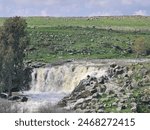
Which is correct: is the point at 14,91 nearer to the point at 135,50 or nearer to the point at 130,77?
the point at 130,77

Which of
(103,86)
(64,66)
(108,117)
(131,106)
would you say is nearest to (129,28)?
(64,66)

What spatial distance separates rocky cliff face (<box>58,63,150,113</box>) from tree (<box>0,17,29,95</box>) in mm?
9718

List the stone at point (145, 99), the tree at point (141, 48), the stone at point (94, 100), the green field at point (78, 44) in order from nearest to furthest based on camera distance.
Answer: the stone at point (145, 99) → the stone at point (94, 100) → the green field at point (78, 44) → the tree at point (141, 48)

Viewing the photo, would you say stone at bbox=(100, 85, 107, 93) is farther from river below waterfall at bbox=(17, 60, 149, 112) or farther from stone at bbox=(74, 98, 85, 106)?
river below waterfall at bbox=(17, 60, 149, 112)

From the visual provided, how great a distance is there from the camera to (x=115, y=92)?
163 feet

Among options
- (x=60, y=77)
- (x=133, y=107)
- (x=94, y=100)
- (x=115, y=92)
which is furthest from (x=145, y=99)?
(x=60, y=77)

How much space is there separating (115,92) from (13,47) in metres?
20.2

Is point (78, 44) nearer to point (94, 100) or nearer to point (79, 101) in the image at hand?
point (79, 101)

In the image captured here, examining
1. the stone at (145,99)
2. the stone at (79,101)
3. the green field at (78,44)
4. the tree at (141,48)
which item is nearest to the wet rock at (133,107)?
the stone at (145,99)

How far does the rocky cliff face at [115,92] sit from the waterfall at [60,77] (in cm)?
987

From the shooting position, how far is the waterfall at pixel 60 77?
2842 inches

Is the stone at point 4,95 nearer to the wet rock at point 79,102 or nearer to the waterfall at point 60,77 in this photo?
the waterfall at point 60,77

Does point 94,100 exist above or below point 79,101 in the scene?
above

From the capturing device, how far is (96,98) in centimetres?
4853
